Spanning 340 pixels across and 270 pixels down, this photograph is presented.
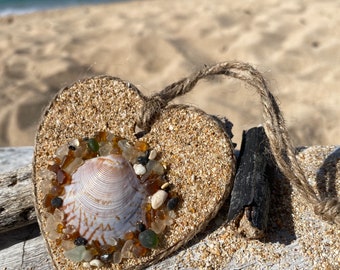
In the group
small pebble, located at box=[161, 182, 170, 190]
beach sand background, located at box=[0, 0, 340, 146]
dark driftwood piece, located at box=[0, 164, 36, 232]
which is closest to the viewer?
small pebble, located at box=[161, 182, 170, 190]

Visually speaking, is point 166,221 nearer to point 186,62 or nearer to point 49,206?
point 49,206

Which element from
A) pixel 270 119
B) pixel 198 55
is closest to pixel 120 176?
pixel 270 119

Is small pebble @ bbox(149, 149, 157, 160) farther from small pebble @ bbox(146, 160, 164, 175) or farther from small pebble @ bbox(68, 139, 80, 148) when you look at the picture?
small pebble @ bbox(68, 139, 80, 148)

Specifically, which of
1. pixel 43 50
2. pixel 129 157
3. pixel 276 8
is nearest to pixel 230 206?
pixel 129 157

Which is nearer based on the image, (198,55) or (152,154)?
(152,154)

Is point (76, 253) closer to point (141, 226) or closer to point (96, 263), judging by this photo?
point (96, 263)

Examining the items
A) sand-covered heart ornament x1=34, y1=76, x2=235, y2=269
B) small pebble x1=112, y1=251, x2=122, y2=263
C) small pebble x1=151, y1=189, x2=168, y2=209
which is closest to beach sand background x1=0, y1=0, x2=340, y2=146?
sand-covered heart ornament x1=34, y1=76, x2=235, y2=269
